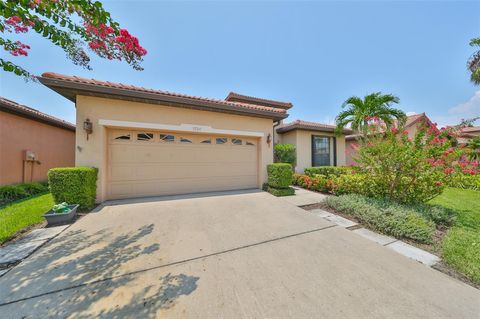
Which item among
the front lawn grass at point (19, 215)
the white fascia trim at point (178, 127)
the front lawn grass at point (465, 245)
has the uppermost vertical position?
the white fascia trim at point (178, 127)

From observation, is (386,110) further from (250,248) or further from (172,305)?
(172,305)

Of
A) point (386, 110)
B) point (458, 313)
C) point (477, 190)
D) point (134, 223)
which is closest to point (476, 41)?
point (386, 110)

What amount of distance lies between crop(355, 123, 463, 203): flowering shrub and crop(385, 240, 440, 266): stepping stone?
2.39m

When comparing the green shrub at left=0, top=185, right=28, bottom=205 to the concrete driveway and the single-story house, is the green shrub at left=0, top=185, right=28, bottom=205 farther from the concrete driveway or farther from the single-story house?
the concrete driveway

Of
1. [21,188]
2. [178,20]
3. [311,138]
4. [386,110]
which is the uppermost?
[178,20]

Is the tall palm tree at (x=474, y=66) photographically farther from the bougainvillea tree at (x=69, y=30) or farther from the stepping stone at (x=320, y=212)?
the bougainvillea tree at (x=69, y=30)

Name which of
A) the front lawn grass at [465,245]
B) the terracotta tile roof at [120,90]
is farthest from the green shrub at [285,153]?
the front lawn grass at [465,245]

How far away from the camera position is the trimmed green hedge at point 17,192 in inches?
225

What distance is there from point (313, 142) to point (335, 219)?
22.6 ft

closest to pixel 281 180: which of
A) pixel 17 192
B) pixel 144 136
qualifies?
pixel 144 136

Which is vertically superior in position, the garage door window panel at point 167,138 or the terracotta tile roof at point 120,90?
the terracotta tile roof at point 120,90

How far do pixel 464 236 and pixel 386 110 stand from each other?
6733 mm

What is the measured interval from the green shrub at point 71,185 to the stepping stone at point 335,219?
6614 mm

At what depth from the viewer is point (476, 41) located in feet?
27.0
